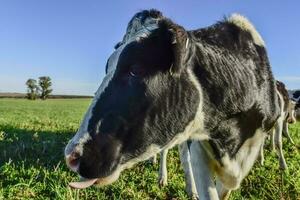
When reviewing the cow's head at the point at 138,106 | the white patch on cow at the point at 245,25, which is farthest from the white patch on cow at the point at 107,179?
the white patch on cow at the point at 245,25

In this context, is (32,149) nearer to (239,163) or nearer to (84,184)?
(239,163)

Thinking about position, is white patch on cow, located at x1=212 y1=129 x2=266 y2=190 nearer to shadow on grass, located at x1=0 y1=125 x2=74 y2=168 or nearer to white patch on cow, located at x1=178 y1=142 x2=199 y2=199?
white patch on cow, located at x1=178 y1=142 x2=199 y2=199

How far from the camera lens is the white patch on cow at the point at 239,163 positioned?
14.4 feet

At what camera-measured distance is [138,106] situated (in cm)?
328

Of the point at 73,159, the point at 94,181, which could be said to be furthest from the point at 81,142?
the point at 94,181

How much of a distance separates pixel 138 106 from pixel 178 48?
466 millimetres

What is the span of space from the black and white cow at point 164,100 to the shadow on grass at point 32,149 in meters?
3.84

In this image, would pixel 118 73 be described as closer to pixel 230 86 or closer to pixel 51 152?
pixel 230 86

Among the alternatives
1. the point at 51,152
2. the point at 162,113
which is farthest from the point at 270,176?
the point at 162,113

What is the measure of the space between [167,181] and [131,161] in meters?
3.91

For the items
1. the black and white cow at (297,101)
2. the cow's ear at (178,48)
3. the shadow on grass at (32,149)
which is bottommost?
the black and white cow at (297,101)

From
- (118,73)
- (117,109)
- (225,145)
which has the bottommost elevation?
(225,145)

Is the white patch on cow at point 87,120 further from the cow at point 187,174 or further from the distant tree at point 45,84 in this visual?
the distant tree at point 45,84

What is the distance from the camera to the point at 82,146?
309cm
